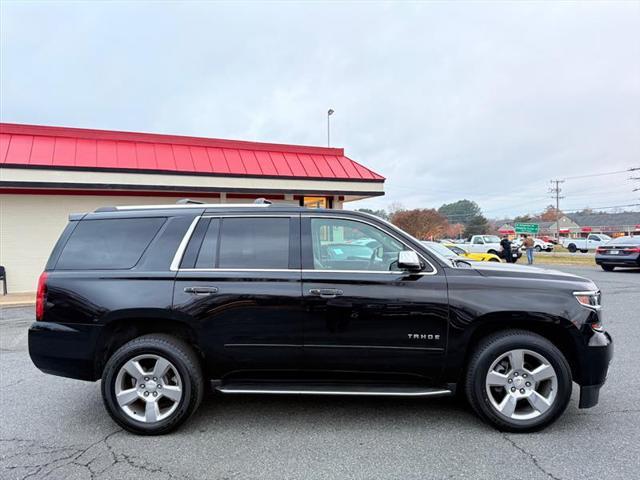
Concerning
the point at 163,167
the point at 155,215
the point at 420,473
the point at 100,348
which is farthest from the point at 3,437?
the point at 163,167

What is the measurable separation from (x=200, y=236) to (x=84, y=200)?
32.2ft

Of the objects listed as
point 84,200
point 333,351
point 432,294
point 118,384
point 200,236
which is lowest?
point 118,384

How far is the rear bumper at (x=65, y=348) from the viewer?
3.53 metres

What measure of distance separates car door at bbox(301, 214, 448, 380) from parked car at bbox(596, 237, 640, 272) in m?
17.0

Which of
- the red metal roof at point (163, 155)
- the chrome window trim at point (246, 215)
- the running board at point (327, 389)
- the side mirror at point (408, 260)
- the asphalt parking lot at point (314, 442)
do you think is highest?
the red metal roof at point (163, 155)

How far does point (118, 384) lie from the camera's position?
3.43m

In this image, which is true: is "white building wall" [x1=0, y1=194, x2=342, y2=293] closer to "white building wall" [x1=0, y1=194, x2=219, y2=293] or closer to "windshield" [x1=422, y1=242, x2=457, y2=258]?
"white building wall" [x1=0, y1=194, x2=219, y2=293]

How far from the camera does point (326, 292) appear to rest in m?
3.46

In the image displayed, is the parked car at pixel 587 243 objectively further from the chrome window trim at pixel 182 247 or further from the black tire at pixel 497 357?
the chrome window trim at pixel 182 247

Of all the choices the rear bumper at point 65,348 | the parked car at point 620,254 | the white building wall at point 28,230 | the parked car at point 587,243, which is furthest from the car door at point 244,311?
the parked car at point 587,243

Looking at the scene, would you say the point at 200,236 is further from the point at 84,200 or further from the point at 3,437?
the point at 84,200

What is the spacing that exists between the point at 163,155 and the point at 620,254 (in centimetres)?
1769

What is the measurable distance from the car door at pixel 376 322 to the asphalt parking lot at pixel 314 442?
515mm

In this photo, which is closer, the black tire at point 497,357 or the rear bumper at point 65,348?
the black tire at point 497,357
